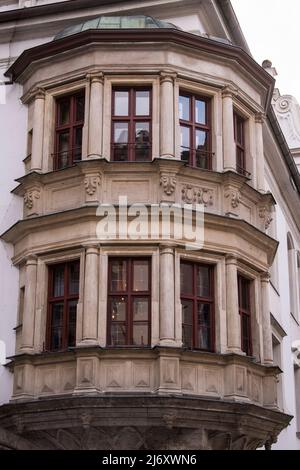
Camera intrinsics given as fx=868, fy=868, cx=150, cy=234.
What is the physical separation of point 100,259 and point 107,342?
68.6 inches

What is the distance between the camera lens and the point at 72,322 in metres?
18.2

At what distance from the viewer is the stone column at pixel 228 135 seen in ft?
64.0

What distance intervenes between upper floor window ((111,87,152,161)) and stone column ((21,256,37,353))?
9.81 feet

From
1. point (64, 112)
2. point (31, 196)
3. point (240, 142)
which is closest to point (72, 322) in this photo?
point (31, 196)

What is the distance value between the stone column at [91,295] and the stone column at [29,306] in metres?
1.33

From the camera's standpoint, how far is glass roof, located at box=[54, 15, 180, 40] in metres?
20.2

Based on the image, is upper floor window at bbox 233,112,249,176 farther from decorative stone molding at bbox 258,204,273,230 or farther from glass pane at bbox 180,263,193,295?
glass pane at bbox 180,263,193,295

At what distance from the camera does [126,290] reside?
59.5 feet

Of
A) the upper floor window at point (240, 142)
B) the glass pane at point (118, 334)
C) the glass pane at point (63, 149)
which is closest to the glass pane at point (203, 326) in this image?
the glass pane at point (118, 334)

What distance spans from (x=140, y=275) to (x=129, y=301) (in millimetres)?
638

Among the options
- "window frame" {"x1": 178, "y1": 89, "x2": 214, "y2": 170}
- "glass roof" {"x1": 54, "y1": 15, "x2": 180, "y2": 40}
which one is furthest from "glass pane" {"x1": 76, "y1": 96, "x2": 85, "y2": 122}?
"window frame" {"x1": 178, "y1": 89, "x2": 214, "y2": 170}

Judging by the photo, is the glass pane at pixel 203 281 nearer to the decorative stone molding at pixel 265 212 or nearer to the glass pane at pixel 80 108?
the decorative stone molding at pixel 265 212

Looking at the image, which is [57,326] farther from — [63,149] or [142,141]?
[142,141]
